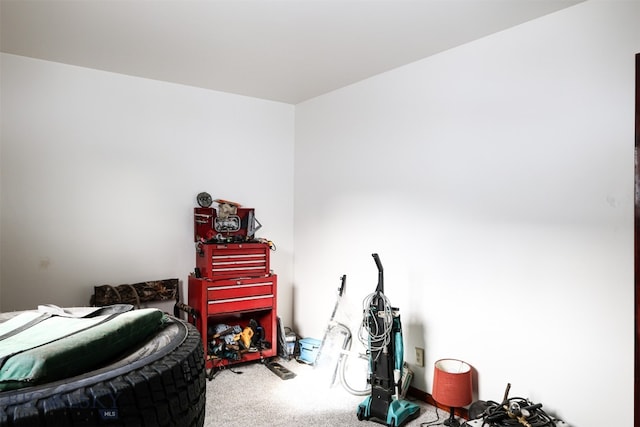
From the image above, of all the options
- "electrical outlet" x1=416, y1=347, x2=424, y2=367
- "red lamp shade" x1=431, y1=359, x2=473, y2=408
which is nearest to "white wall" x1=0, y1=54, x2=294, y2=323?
"electrical outlet" x1=416, y1=347, x2=424, y2=367

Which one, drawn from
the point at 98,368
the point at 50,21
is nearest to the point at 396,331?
the point at 98,368

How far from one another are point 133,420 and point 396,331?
2288mm

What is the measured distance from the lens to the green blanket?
0.74m

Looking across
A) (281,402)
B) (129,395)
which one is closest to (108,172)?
(281,402)

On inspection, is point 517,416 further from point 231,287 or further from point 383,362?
point 231,287

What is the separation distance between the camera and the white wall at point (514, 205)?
87.3 inches

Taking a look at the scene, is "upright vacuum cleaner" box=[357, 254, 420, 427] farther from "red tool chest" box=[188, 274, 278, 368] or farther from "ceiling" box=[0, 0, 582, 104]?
"ceiling" box=[0, 0, 582, 104]

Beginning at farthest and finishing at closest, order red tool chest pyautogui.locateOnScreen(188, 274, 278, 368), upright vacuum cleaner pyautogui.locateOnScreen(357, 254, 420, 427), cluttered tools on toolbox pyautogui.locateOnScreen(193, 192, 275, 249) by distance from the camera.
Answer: cluttered tools on toolbox pyautogui.locateOnScreen(193, 192, 275, 249)
red tool chest pyautogui.locateOnScreen(188, 274, 278, 368)
upright vacuum cleaner pyautogui.locateOnScreen(357, 254, 420, 427)

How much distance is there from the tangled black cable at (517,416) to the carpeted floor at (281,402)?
0.55 m

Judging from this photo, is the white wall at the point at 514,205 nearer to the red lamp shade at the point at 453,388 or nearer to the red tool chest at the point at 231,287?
the red lamp shade at the point at 453,388

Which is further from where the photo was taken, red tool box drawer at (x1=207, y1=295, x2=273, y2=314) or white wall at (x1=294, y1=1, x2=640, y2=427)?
red tool box drawer at (x1=207, y1=295, x2=273, y2=314)

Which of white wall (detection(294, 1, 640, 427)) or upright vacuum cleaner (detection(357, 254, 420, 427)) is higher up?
white wall (detection(294, 1, 640, 427))

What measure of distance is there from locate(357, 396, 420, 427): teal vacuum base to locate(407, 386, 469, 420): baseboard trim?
0.21 meters

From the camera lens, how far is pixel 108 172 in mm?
3549
